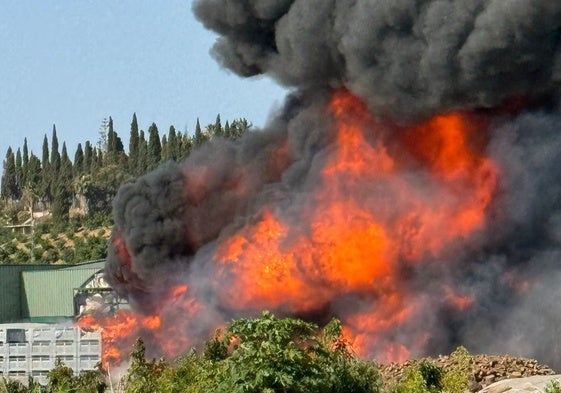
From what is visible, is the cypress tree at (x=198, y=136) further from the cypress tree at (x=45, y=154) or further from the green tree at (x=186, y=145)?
the cypress tree at (x=45, y=154)

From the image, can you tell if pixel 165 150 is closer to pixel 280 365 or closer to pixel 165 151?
pixel 165 151

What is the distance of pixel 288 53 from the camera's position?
1829 inches

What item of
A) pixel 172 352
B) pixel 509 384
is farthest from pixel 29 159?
pixel 509 384

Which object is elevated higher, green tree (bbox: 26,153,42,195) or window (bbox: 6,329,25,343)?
green tree (bbox: 26,153,42,195)

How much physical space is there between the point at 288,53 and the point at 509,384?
20179 mm

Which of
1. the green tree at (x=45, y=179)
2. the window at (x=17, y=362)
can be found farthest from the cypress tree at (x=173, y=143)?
the window at (x=17, y=362)

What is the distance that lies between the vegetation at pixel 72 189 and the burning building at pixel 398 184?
54.3 m

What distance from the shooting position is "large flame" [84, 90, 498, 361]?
43000mm

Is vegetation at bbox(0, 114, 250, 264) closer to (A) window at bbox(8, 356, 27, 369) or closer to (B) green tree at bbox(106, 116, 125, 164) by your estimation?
(B) green tree at bbox(106, 116, 125, 164)

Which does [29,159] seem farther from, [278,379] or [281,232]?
[278,379]

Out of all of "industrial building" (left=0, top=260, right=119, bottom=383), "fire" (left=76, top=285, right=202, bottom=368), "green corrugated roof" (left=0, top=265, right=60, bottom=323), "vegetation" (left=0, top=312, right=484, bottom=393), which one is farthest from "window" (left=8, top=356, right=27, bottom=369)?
"green corrugated roof" (left=0, top=265, right=60, bottom=323)

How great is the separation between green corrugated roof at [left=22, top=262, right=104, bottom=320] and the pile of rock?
4054cm

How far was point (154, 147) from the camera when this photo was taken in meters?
118

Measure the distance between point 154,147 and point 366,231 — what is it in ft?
250
